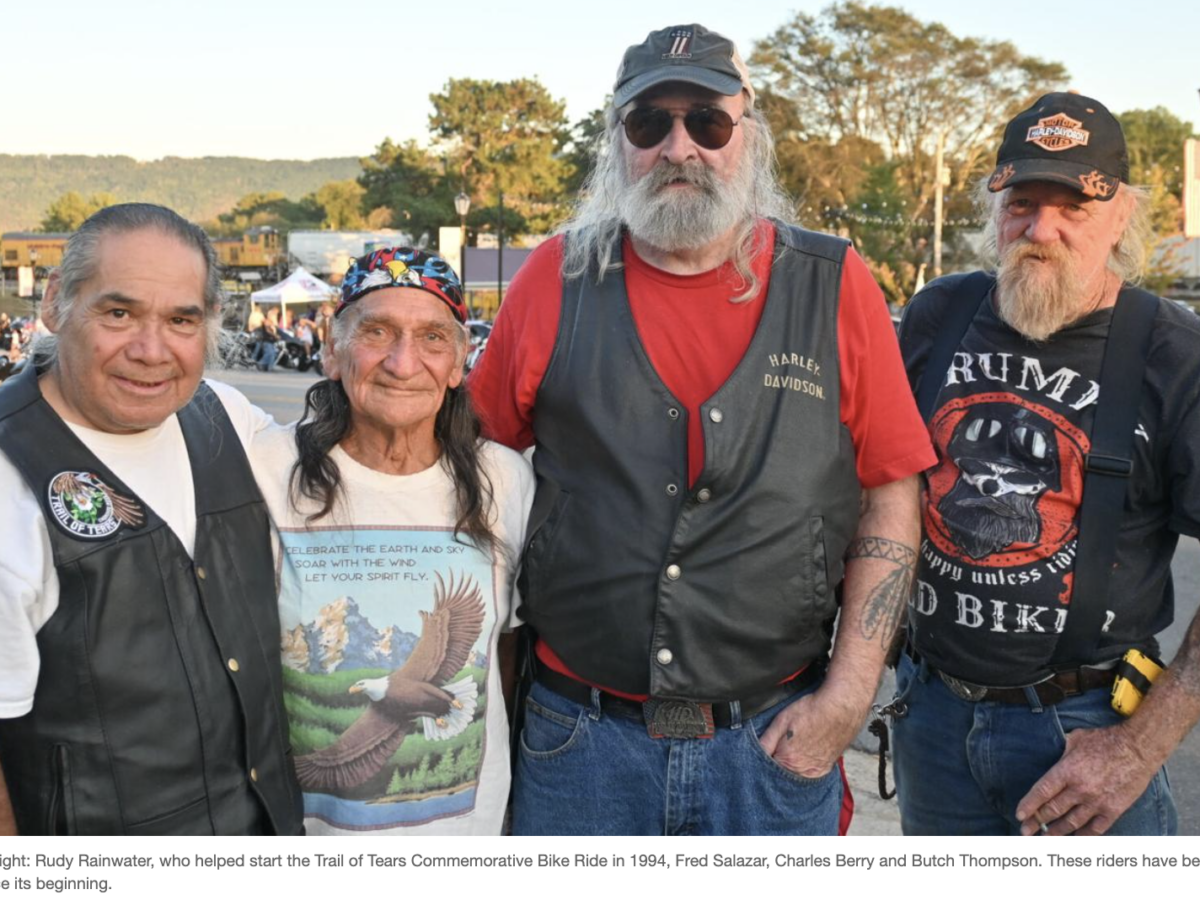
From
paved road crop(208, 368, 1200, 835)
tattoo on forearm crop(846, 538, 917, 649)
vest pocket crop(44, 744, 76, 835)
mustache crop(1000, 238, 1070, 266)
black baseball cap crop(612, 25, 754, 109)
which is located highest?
black baseball cap crop(612, 25, 754, 109)

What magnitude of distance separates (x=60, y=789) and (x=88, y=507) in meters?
0.49

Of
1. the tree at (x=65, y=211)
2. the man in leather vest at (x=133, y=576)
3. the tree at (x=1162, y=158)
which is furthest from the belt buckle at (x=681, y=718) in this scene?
the tree at (x=65, y=211)

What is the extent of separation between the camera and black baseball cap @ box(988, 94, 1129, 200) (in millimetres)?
2469

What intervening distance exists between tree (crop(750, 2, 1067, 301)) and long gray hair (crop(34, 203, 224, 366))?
38.6m

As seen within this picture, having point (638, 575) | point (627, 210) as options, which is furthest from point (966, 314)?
point (638, 575)

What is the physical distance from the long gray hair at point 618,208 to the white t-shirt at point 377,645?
67cm

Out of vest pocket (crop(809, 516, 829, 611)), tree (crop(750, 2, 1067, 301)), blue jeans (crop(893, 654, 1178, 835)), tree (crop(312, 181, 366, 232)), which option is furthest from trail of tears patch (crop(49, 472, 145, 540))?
tree (crop(312, 181, 366, 232))

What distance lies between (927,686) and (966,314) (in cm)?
92

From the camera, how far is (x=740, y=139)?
250 centimetres

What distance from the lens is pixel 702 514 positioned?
2188mm

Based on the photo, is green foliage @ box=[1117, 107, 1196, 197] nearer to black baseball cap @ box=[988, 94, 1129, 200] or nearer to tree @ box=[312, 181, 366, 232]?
black baseball cap @ box=[988, 94, 1129, 200]

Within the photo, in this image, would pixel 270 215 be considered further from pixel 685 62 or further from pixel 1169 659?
pixel 685 62

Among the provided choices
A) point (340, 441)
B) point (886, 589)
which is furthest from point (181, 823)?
point (886, 589)

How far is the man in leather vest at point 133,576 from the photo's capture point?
184 cm
